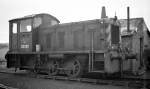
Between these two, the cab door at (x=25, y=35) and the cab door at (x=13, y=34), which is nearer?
the cab door at (x=25, y=35)

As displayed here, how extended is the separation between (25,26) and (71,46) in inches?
153

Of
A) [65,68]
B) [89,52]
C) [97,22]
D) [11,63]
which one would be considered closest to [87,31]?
[97,22]

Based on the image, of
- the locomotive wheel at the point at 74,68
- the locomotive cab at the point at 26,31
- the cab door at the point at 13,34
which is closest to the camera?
the locomotive wheel at the point at 74,68

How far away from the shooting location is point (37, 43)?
39.0ft

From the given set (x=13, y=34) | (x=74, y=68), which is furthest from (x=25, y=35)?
(x=74, y=68)

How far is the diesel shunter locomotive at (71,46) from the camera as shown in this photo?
8966mm

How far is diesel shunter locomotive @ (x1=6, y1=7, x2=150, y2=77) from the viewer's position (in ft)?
29.4

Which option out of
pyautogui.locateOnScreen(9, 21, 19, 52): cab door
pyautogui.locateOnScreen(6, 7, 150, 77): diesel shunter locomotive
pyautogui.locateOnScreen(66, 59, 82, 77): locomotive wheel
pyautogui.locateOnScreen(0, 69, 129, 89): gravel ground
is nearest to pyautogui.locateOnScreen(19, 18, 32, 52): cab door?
pyautogui.locateOnScreen(6, 7, 150, 77): diesel shunter locomotive

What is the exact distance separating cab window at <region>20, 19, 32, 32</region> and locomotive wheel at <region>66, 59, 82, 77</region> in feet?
13.1

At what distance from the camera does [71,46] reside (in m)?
10.4

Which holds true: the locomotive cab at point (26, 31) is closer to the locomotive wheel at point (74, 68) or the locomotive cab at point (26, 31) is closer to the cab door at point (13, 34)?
the cab door at point (13, 34)

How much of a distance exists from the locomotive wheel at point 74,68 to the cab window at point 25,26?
157 inches

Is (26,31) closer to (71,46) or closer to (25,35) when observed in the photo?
(25,35)

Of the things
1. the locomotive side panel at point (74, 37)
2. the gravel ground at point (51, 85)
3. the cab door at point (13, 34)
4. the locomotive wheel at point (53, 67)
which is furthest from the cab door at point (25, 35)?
the gravel ground at point (51, 85)
